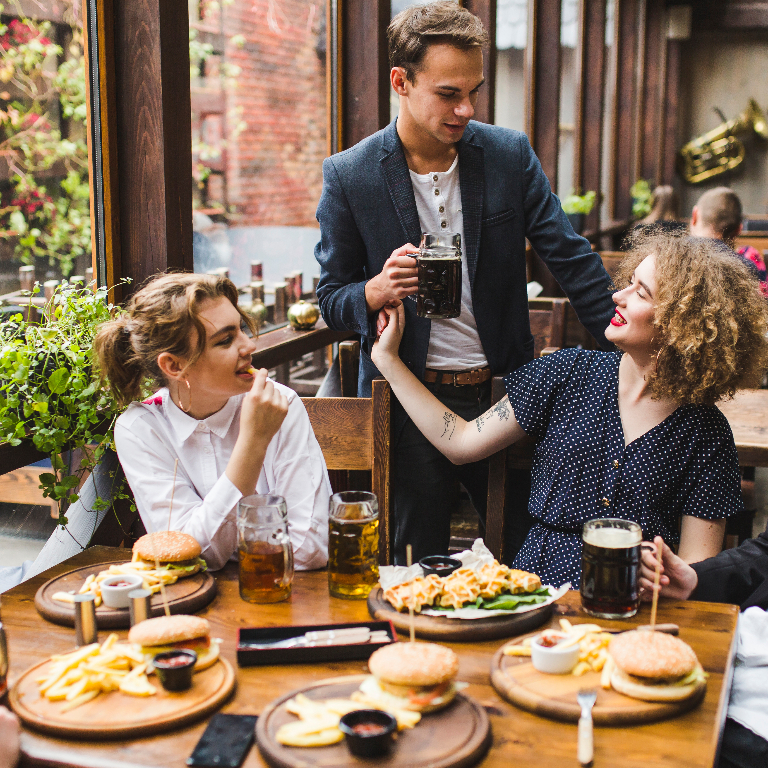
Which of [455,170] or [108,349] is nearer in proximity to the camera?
[108,349]

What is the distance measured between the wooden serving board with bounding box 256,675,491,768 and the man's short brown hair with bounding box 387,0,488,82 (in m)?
1.48

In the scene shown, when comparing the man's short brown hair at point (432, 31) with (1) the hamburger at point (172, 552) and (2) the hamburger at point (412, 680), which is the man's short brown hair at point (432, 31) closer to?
(1) the hamburger at point (172, 552)

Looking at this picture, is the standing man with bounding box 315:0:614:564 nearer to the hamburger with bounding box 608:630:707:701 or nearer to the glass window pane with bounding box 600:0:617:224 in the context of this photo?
the hamburger with bounding box 608:630:707:701

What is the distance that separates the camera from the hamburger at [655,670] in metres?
1.05

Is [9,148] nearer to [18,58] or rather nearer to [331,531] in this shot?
[18,58]

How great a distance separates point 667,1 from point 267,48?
924 cm

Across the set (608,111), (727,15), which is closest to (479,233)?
(608,111)

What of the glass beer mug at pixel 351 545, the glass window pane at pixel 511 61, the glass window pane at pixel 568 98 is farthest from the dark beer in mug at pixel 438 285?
the glass window pane at pixel 568 98

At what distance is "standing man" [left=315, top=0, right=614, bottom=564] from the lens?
2094 millimetres

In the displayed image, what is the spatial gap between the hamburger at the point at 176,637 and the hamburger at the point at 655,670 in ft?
1.71

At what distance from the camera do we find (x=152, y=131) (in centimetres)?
210

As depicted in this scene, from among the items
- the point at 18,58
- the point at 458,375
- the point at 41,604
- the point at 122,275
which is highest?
the point at 18,58

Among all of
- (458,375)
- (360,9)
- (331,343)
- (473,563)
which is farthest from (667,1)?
(473,563)

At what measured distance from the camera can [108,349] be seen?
1.72 m
